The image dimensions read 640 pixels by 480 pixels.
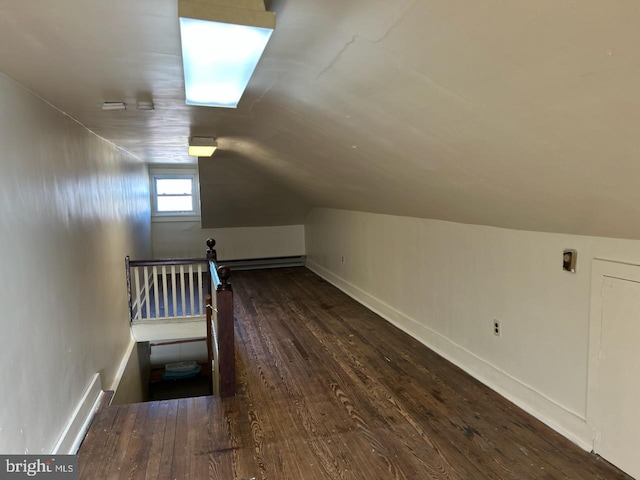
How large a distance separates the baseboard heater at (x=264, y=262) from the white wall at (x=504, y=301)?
3561 millimetres

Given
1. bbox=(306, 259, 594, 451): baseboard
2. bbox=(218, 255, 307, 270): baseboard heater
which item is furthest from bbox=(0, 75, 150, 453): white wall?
bbox=(218, 255, 307, 270): baseboard heater

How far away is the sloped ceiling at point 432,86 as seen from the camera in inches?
46.3

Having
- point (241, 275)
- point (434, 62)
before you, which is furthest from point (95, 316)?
point (241, 275)

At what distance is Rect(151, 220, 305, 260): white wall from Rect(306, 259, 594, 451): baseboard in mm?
3630

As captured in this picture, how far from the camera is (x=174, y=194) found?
805 centimetres

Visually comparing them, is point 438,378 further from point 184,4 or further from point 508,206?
point 184,4

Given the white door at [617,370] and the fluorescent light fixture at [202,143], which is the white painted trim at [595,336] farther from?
the fluorescent light fixture at [202,143]

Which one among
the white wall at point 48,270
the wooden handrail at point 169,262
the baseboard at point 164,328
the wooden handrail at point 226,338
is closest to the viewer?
the white wall at point 48,270

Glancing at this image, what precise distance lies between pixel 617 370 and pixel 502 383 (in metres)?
0.96

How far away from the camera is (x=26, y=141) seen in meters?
2.13

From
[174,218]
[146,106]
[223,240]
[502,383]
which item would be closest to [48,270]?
[146,106]

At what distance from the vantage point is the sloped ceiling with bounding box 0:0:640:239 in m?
1.18

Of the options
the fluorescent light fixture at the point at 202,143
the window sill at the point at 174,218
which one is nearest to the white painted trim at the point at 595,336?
the fluorescent light fixture at the point at 202,143

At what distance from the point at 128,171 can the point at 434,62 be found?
4.92m
